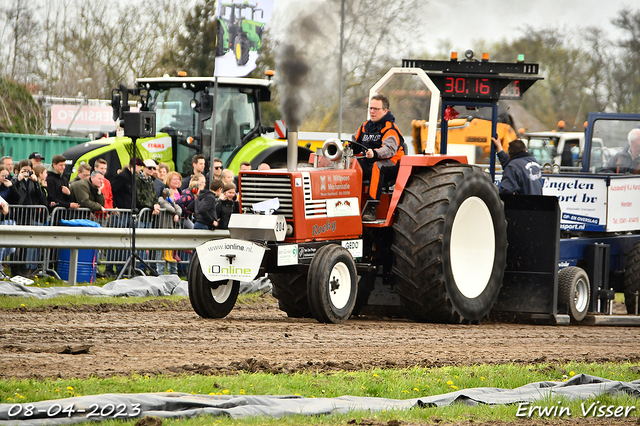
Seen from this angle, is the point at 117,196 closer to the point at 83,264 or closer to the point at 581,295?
the point at 83,264

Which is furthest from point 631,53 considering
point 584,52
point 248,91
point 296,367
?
point 296,367

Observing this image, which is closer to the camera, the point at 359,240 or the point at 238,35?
the point at 359,240

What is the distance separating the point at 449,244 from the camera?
9.19 m

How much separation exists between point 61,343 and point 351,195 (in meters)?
3.44

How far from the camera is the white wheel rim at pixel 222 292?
8.99 meters

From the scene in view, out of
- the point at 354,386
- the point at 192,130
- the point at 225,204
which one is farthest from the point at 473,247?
the point at 192,130

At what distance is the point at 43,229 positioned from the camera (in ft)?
38.6

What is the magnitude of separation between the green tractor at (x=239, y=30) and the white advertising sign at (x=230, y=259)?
17.7 ft

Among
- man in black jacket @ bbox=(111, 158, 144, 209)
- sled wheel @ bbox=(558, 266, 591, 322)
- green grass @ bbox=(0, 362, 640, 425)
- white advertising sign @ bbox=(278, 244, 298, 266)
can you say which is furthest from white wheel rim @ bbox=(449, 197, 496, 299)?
man in black jacket @ bbox=(111, 158, 144, 209)

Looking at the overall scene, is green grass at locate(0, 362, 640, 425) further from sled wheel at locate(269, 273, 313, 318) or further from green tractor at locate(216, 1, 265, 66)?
green tractor at locate(216, 1, 265, 66)

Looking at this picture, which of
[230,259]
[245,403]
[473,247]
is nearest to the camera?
[245,403]

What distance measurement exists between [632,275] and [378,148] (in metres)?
4.38

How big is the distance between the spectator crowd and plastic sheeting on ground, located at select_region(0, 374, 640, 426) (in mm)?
7220

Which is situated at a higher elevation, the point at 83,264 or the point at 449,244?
the point at 449,244
